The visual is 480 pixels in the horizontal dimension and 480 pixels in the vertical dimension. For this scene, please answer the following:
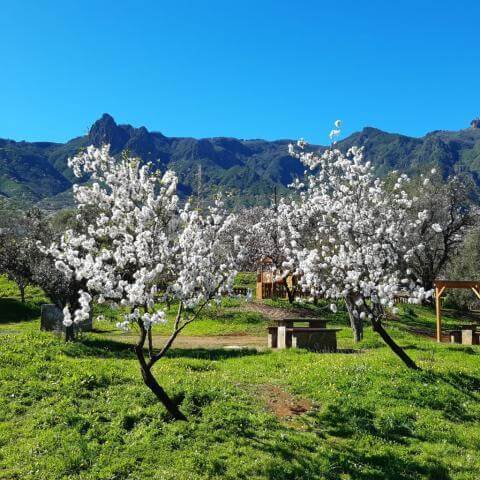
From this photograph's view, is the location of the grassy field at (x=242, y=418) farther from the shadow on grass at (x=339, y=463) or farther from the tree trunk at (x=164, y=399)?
the tree trunk at (x=164, y=399)

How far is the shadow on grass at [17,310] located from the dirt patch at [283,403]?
2653 cm

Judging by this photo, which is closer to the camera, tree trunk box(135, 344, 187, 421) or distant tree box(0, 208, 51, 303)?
tree trunk box(135, 344, 187, 421)

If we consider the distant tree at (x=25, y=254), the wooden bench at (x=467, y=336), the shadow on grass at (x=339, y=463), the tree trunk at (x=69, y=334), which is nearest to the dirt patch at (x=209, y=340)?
the tree trunk at (x=69, y=334)

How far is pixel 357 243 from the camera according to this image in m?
17.6

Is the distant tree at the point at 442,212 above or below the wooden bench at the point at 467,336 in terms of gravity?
above

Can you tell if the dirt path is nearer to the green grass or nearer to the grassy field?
the grassy field

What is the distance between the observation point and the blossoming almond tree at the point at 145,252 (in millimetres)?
10961

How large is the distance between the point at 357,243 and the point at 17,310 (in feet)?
97.0

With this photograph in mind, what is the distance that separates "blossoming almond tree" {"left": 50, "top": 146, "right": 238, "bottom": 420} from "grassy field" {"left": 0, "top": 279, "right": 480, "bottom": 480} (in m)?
1.35

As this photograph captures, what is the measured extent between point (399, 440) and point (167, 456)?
558 centimetres

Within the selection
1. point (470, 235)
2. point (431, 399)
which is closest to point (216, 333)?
point (431, 399)

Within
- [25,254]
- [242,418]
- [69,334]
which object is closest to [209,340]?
[69,334]

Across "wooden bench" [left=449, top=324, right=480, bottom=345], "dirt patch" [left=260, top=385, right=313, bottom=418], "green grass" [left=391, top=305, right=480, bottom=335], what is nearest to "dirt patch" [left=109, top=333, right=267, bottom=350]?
"dirt patch" [left=260, top=385, right=313, bottom=418]

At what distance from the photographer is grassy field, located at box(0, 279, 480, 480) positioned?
1034 cm
